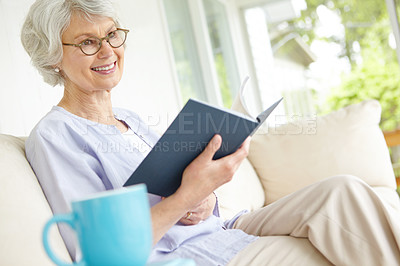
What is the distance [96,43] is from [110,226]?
102 cm

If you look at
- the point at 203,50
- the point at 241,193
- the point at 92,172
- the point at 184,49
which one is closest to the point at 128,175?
the point at 92,172

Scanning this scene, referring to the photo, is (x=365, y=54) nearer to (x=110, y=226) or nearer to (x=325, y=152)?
(x=325, y=152)

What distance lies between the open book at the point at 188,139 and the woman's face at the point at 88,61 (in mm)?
528

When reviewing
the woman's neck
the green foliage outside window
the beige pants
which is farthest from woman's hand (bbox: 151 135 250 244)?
the green foliage outside window

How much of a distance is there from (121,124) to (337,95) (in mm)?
6148

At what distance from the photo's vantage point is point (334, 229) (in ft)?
4.08

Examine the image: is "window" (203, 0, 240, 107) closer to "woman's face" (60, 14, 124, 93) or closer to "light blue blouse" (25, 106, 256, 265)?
"woman's face" (60, 14, 124, 93)

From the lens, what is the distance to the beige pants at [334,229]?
1.20 m

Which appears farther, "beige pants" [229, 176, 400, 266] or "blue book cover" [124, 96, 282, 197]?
"beige pants" [229, 176, 400, 266]

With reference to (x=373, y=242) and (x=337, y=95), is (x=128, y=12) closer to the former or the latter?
(x=373, y=242)

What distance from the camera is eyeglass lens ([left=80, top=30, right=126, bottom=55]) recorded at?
1435mm

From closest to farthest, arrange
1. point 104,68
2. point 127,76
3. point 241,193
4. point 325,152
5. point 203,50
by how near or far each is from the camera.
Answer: point 104,68 → point 241,193 → point 325,152 → point 127,76 → point 203,50

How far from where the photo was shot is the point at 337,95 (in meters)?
7.17

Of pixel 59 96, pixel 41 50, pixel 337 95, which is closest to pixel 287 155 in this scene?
pixel 59 96
